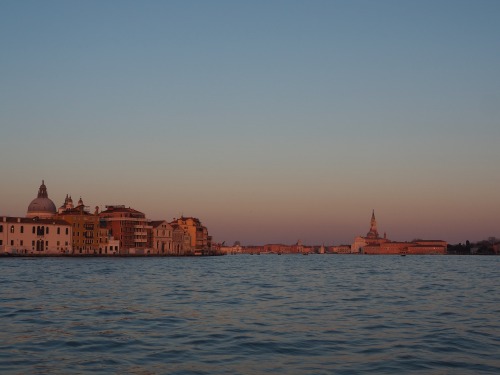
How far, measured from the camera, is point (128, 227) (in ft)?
534

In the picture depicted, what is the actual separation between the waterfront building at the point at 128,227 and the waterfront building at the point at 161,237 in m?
3.34

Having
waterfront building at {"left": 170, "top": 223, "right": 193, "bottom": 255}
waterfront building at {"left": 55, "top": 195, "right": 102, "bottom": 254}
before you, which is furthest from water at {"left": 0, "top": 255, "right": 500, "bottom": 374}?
waterfront building at {"left": 170, "top": 223, "right": 193, "bottom": 255}

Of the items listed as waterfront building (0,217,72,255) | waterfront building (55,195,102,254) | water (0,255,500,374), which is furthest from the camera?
waterfront building (55,195,102,254)

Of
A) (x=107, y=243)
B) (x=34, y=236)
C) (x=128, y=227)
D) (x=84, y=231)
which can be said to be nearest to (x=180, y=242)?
(x=128, y=227)

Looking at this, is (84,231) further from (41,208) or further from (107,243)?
(41,208)

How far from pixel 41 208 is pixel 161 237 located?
34073 mm

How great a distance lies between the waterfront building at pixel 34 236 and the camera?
132m

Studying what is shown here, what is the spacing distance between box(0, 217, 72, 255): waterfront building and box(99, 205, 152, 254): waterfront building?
1559 cm

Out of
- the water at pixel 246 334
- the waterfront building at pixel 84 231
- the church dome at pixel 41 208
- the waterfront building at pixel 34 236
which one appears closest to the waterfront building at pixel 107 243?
the waterfront building at pixel 84 231

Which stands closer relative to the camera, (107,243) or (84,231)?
(84,231)

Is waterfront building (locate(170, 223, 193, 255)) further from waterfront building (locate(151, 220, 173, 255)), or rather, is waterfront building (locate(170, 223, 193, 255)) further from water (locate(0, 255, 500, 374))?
water (locate(0, 255, 500, 374))

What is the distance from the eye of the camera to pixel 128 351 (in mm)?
16688

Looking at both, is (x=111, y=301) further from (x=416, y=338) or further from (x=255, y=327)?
(x=416, y=338)

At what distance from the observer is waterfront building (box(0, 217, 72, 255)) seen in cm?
13188
